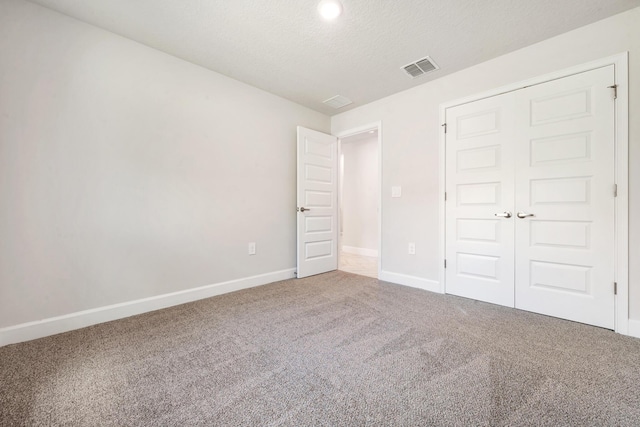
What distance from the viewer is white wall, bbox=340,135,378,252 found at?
214 inches

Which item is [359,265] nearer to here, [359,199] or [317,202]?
[317,202]

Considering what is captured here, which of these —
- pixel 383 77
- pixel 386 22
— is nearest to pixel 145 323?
pixel 386 22

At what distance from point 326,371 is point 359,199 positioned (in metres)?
4.47

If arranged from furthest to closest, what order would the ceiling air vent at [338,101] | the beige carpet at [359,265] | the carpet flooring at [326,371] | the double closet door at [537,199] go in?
the beige carpet at [359,265] < the ceiling air vent at [338,101] < the double closet door at [537,199] < the carpet flooring at [326,371]

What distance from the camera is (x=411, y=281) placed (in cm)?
319

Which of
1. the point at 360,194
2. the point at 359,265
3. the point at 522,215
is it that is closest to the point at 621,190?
the point at 522,215

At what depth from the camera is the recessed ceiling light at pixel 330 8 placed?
6.08 ft

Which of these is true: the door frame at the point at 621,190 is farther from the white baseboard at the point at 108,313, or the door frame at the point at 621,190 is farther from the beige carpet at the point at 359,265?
the white baseboard at the point at 108,313

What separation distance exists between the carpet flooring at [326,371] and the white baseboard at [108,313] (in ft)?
0.28

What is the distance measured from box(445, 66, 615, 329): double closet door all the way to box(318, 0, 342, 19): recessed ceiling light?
166cm

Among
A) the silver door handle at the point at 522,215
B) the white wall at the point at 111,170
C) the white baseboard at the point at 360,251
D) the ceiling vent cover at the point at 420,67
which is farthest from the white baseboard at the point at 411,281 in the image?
the ceiling vent cover at the point at 420,67

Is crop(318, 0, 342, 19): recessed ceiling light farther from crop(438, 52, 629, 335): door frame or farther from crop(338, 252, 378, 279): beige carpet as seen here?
crop(338, 252, 378, 279): beige carpet

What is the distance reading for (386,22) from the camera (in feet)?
6.73

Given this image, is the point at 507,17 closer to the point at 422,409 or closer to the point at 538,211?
the point at 538,211
